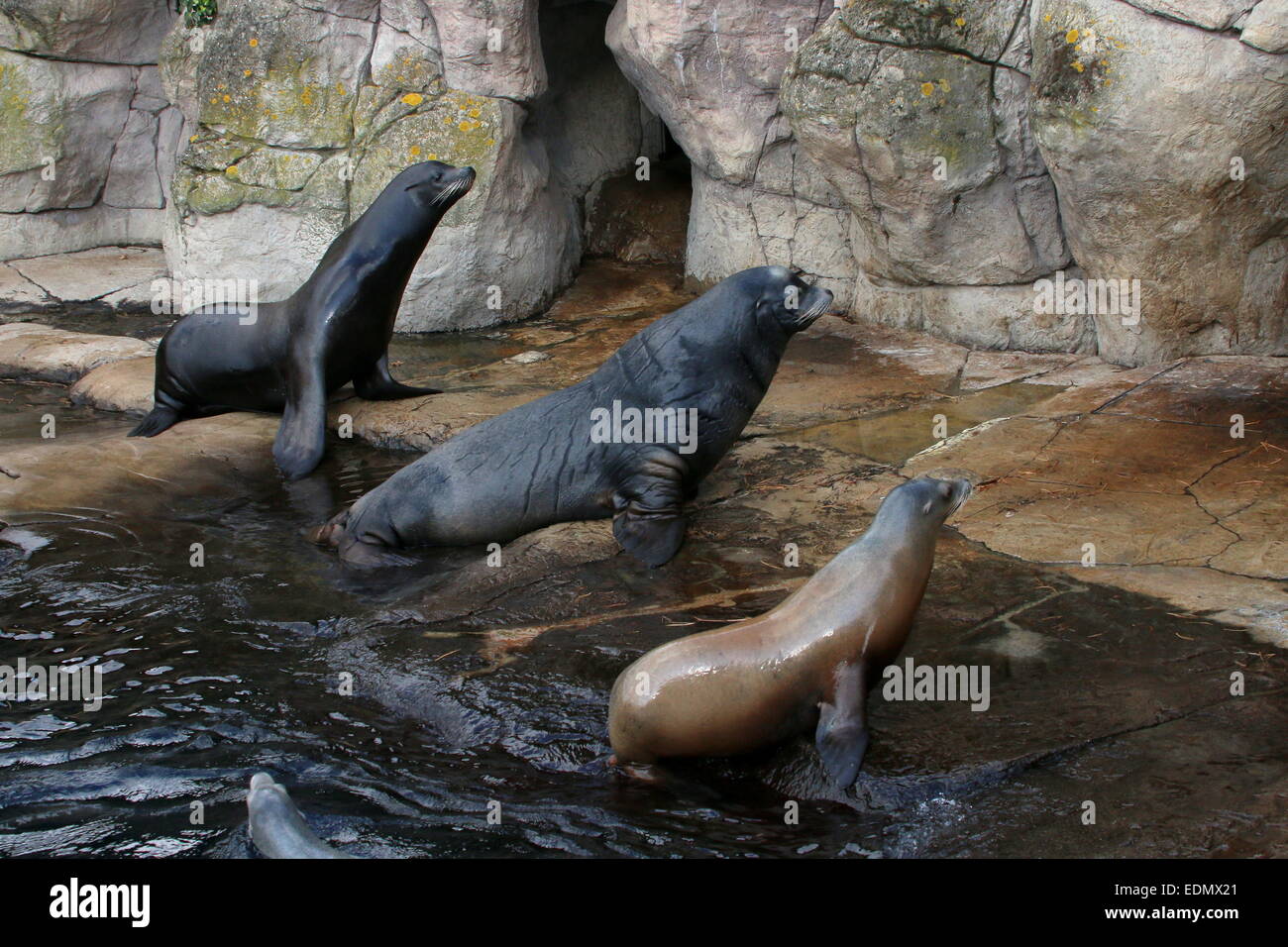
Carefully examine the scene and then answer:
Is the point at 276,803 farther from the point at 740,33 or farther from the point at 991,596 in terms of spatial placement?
the point at 740,33

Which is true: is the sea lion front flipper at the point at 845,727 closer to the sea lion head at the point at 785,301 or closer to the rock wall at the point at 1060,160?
the sea lion head at the point at 785,301

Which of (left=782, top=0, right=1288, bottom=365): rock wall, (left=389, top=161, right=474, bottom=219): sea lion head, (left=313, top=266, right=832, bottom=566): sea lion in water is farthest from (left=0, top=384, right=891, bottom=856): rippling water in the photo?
(left=782, top=0, right=1288, bottom=365): rock wall

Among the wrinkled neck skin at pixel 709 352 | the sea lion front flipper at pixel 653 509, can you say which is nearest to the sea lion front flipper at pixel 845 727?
the sea lion front flipper at pixel 653 509

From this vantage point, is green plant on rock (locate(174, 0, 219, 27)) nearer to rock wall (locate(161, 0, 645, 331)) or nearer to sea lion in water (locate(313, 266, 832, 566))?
rock wall (locate(161, 0, 645, 331))

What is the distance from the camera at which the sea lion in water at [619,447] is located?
5.52m

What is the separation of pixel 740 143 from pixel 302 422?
3.58 m

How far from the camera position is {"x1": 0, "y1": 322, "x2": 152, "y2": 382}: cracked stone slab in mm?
8203

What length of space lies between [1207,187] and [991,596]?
2935 millimetres

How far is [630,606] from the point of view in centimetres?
468

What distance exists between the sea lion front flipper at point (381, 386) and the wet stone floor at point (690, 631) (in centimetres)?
19

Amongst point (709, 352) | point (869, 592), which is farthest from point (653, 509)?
point (869, 592)

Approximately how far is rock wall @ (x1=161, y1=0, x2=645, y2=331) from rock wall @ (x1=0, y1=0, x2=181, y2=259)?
175cm

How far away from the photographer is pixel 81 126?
10742 mm

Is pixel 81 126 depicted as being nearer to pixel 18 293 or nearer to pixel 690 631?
pixel 18 293
